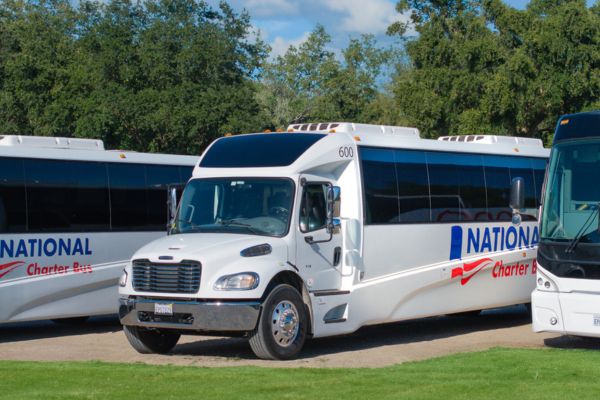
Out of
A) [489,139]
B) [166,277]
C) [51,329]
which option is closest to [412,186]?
[489,139]

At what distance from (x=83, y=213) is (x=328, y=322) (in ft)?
18.0

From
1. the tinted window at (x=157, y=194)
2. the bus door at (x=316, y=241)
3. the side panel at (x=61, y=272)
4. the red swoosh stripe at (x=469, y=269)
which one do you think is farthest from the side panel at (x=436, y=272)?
the tinted window at (x=157, y=194)

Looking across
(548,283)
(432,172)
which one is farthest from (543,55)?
(548,283)

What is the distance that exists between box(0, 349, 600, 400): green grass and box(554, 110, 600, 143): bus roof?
10.6 feet

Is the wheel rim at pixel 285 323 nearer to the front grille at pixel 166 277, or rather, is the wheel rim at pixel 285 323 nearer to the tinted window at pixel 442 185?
the front grille at pixel 166 277

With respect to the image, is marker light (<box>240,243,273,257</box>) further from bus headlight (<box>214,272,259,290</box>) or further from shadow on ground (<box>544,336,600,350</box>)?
shadow on ground (<box>544,336,600,350</box>)

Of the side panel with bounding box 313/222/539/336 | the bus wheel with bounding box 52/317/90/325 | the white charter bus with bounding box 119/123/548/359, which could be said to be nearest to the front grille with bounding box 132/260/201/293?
the white charter bus with bounding box 119/123/548/359

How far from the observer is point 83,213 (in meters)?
18.4

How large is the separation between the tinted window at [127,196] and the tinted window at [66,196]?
185 millimetres

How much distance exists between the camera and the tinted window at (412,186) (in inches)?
665

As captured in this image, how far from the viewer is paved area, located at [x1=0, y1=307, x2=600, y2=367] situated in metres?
Answer: 14.5

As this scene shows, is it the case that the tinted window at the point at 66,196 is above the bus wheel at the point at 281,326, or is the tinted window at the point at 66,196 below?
above

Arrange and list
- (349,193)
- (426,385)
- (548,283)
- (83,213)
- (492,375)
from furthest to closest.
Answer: (83,213) < (349,193) < (548,283) < (492,375) < (426,385)

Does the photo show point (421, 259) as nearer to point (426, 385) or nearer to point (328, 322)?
point (328, 322)
